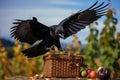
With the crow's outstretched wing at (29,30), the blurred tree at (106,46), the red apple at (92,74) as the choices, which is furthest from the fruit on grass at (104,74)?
the blurred tree at (106,46)

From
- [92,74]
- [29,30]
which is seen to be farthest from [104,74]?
[29,30]

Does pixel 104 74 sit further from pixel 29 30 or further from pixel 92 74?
pixel 29 30

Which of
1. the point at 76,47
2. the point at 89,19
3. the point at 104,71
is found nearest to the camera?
the point at 104,71

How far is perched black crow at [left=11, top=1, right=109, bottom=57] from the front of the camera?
7434 millimetres

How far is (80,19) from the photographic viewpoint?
7.92 metres

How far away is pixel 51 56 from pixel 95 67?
6.37 meters

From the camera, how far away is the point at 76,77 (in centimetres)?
759

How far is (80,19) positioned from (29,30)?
2.90ft

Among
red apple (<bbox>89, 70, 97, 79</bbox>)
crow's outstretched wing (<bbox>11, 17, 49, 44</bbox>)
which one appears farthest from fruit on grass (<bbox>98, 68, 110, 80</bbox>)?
crow's outstretched wing (<bbox>11, 17, 49, 44</bbox>)

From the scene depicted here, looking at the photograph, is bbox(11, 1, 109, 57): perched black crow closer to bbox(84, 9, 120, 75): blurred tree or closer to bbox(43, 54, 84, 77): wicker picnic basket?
bbox(43, 54, 84, 77): wicker picnic basket

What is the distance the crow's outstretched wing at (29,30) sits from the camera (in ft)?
24.5

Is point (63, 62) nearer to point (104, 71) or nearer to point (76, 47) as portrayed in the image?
point (104, 71)

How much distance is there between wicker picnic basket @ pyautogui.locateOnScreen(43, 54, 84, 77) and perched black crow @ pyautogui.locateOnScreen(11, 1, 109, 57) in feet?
0.57

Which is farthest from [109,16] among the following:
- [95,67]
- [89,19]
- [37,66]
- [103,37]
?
[89,19]
